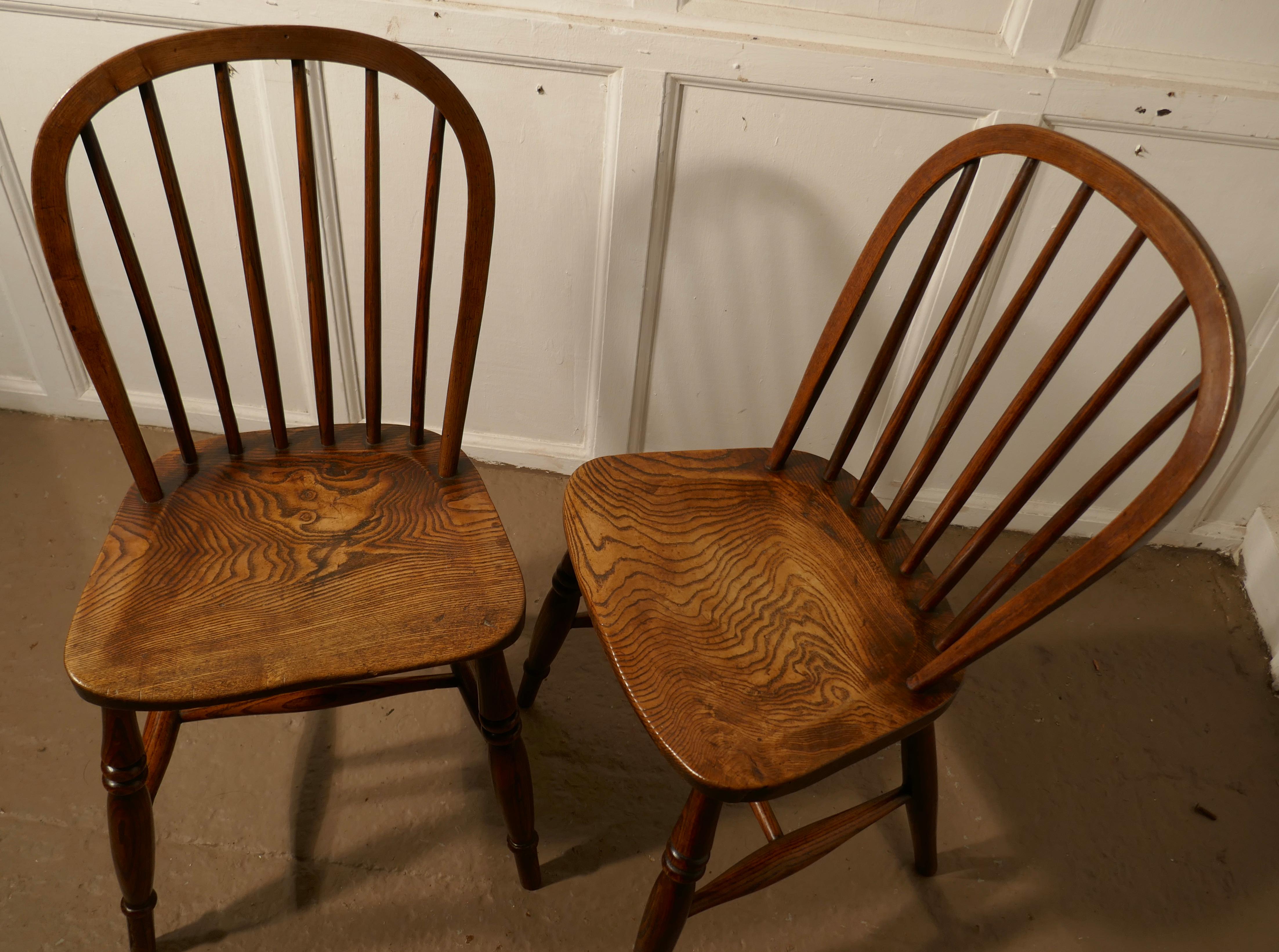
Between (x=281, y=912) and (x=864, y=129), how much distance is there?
1419mm

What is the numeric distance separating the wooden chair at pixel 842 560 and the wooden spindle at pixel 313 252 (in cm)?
35

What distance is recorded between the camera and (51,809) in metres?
1.20

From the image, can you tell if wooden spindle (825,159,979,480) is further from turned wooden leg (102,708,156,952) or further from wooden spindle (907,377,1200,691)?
turned wooden leg (102,708,156,952)

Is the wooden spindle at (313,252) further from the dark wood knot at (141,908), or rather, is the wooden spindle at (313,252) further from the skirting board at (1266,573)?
the skirting board at (1266,573)

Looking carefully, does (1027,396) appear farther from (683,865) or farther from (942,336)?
(683,865)

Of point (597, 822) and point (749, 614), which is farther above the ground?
point (749, 614)

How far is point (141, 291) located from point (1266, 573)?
6.50 ft

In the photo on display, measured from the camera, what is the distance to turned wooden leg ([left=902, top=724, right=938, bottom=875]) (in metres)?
1.08

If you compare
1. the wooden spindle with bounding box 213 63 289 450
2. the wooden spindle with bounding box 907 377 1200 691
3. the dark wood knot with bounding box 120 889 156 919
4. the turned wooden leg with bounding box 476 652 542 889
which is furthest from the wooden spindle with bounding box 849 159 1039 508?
the dark wood knot with bounding box 120 889 156 919

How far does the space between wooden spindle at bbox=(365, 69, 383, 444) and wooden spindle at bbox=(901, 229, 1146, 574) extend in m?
0.71

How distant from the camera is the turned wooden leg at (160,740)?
3.44 feet

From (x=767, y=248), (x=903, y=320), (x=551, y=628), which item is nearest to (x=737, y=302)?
(x=767, y=248)

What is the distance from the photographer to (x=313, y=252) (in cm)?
102

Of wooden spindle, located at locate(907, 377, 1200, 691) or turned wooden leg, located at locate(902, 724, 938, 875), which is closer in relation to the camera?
wooden spindle, located at locate(907, 377, 1200, 691)
